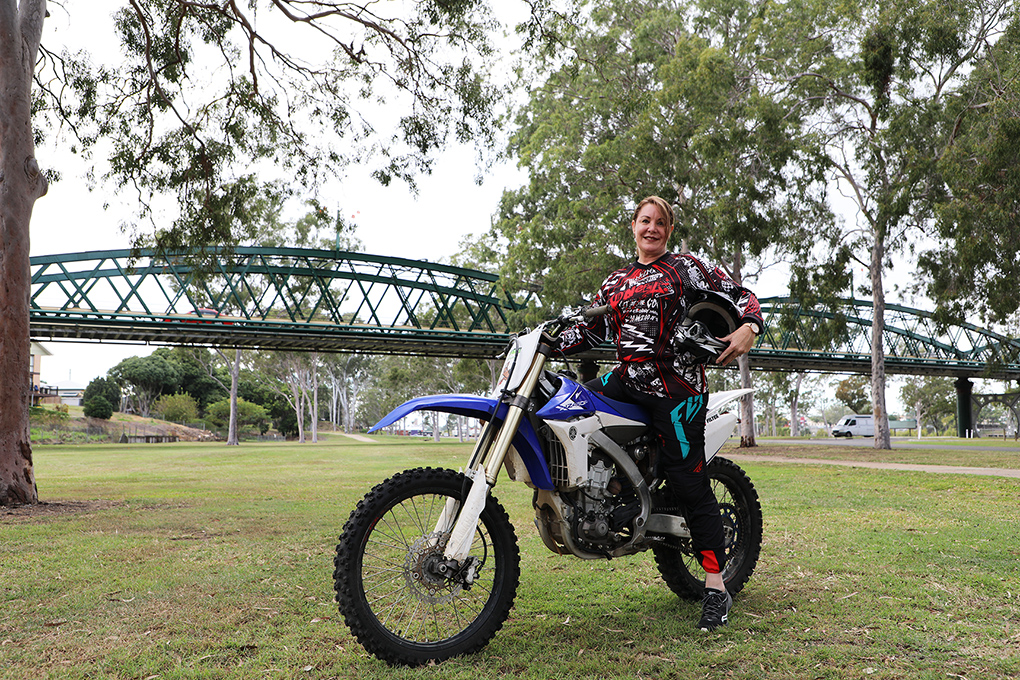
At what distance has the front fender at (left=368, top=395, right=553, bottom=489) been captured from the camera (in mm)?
3166

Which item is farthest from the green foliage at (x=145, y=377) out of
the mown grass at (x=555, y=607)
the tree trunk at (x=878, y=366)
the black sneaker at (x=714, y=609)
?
the black sneaker at (x=714, y=609)

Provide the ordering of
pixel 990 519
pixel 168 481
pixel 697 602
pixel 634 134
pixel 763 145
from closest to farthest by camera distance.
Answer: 1. pixel 697 602
2. pixel 990 519
3. pixel 168 481
4. pixel 763 145
5. pixel 634 134

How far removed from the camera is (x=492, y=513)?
3.19 m

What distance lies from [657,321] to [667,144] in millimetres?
17050

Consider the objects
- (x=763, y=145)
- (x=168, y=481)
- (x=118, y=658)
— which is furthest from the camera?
(x=763, y=145)

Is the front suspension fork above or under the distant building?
under

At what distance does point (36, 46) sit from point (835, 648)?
423 inches

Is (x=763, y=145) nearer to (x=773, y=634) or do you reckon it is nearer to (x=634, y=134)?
(x=634, y=134)

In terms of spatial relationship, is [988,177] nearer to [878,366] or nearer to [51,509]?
[878,366]

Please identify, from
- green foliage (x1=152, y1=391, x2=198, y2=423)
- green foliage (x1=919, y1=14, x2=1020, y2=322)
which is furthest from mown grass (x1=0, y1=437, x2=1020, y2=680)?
green foliage (x1=152, y1=391, x2=198, y2=423)

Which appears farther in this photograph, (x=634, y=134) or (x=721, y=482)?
(x=634, y=134)

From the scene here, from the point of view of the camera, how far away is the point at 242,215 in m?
12.3

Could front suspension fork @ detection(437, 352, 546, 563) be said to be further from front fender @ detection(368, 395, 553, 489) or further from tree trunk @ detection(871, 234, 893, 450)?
tree trunk @ detection(871, 234, 893, 450)

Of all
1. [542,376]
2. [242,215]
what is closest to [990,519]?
[542,376]
